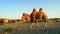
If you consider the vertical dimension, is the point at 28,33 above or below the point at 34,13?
below

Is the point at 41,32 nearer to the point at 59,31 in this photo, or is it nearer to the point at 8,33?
the point at 59,31

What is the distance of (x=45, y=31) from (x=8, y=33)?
3.56 metres

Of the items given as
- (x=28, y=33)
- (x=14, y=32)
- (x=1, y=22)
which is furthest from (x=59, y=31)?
(x=1, y=22)

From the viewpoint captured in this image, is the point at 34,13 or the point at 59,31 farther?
the point at 34,13

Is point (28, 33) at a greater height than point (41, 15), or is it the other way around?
point (41, 15)

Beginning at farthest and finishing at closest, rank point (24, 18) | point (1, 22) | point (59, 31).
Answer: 1. point (1, 22)
2. point (24, 18)
3. point (59, 31)

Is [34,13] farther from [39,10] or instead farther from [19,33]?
[19,33]

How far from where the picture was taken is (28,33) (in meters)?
19.7

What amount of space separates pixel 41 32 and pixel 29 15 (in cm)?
293

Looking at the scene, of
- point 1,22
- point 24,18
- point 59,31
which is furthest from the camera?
point 1,22

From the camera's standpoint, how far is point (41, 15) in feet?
70.6

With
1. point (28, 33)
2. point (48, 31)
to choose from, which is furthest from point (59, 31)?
point (28, 33)

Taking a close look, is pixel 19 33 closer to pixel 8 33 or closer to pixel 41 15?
pixel 8 33

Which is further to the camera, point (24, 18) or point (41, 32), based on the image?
point (24, 18)
